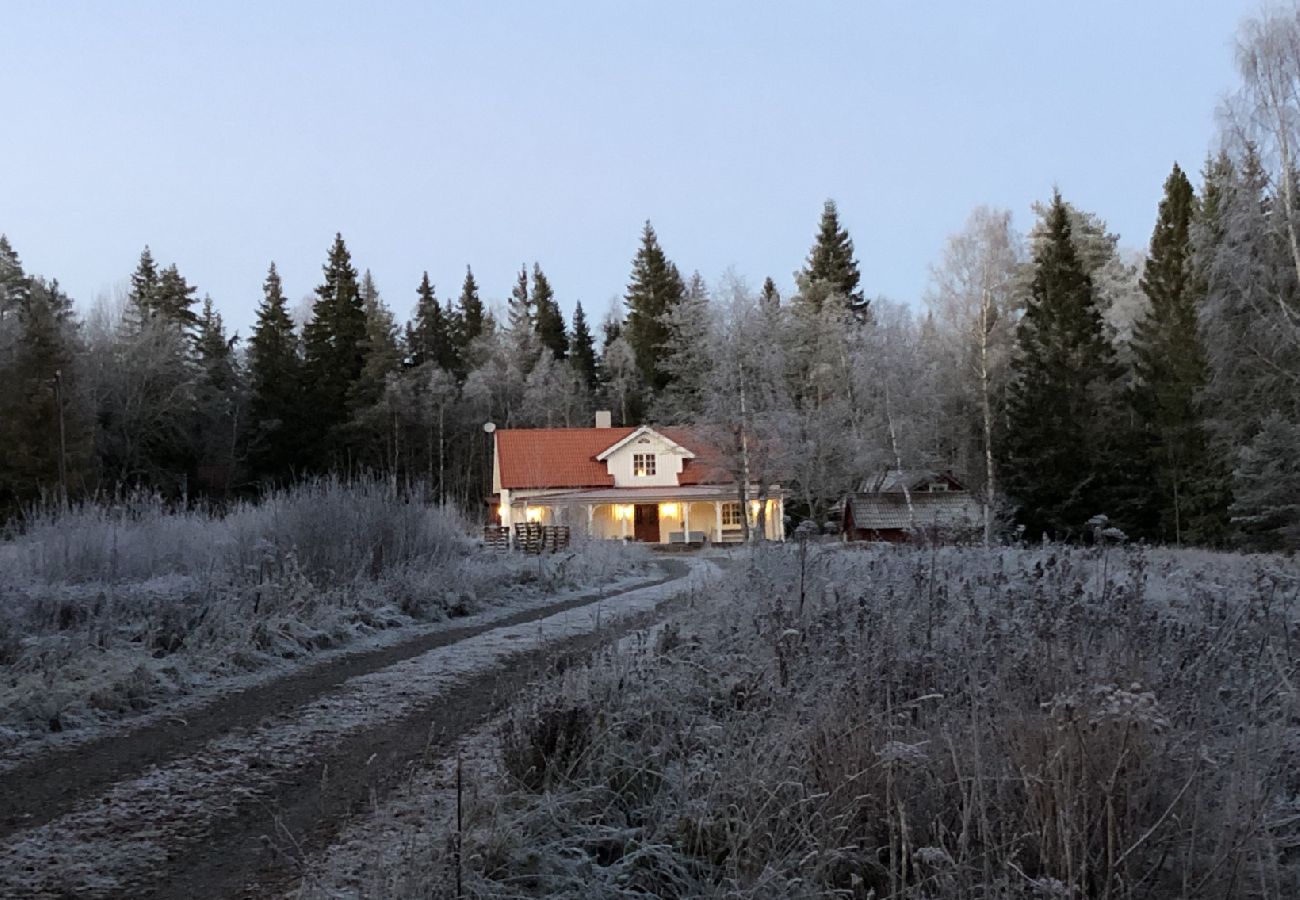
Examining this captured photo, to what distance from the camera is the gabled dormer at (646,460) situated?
3991 centimetres

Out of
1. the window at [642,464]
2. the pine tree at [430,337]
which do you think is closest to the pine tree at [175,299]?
the pine tree at [430,337]

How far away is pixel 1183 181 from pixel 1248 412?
53.8 ft

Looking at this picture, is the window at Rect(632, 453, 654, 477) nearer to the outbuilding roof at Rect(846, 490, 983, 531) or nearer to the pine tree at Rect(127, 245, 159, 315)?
the outbuilding roof at Rect(846, 490, 983, 531)

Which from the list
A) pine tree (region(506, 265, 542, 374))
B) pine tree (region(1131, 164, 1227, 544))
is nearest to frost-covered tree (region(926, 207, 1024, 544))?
pine tree (region(1131, 164, 1227, 544))

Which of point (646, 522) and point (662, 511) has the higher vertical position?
point (662, 511)

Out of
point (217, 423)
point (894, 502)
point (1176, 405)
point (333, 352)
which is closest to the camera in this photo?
point (1176, 405)

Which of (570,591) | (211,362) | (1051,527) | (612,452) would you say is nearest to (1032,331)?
(1051,527)

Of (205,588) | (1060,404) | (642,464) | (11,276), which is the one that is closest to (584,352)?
(642,464)

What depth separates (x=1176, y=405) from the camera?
Result: 96.2ft

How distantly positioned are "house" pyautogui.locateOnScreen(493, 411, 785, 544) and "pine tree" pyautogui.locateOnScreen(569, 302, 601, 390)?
14000 mm

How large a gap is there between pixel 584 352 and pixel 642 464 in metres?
19.1

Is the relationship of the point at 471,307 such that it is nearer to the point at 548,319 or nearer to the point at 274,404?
the point at 548,319

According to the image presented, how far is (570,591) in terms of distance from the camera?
15.0 meters

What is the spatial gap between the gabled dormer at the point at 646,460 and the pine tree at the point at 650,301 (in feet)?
38.0
